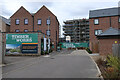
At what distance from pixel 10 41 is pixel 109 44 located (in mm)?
17865

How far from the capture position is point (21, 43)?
2122 centimetres

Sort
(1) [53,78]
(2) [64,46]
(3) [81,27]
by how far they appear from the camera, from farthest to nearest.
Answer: (3) [81,27] → (2) [64,46] → (1) [53,78]

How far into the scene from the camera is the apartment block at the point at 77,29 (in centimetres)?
7781

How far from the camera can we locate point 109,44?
18.5 m

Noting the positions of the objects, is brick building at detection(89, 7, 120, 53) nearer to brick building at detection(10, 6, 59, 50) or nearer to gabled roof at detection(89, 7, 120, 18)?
gabled roof at detection(89, 7, 120, 18)

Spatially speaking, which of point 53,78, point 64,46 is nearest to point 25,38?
point 53,78

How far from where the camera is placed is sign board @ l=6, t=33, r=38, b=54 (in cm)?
2064

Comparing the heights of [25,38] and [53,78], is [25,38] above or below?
Answer: above

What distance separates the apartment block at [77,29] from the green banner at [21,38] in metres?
59.9


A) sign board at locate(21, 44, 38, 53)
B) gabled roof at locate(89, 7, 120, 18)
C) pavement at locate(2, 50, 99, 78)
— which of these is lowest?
pavement at locate(2, 50, 99, 78)

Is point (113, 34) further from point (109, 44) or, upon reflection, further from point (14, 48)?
point (14, 48)

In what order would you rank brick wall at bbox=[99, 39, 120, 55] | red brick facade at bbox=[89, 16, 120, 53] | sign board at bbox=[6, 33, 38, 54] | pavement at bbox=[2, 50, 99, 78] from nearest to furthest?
pavement at bbox=[2, 50, 99, 78] → brick wall at bbox=[99, 39, 120, 55] → sign board at bbox=[6, 33, 38, 54] → red brick facade at bbox=[89, 16, 120, 53]

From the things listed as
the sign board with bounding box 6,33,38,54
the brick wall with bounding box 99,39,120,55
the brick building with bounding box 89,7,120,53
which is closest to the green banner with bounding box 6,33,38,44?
the sign board with bounding box 6,33,38,54

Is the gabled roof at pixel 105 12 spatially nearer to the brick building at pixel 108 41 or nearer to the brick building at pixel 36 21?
the brick building at pixel 36 21
